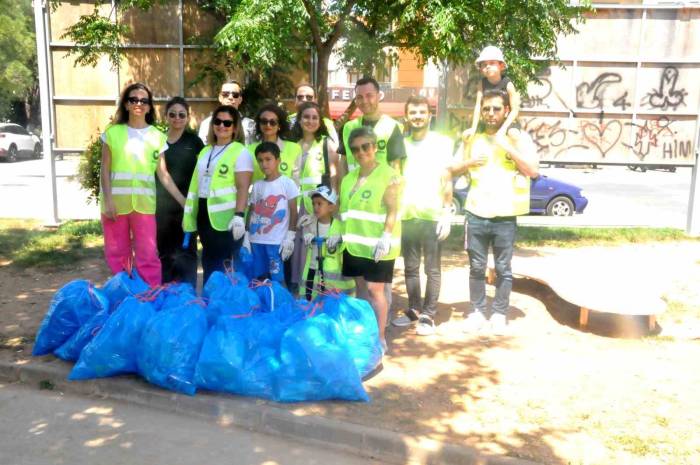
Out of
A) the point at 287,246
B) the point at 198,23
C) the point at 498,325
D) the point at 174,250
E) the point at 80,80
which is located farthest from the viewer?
the point at 80,80

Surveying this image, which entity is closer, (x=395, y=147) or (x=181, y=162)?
(x=395, y=147)

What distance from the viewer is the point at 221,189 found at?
525 cm

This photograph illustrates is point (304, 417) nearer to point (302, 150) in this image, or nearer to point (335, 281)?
point (335, 281)

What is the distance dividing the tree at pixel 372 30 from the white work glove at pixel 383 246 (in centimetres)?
293

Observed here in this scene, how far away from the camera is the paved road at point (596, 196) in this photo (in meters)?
13.0

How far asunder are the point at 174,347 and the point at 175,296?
1.87 ft

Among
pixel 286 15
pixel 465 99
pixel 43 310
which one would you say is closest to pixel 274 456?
pixel 43 310

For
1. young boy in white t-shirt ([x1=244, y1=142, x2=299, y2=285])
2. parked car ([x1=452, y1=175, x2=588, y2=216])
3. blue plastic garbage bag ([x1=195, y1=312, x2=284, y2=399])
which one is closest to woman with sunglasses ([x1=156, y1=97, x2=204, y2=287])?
young boy in white t-shirt ([x1=244, y1=142, x2=299, y2=285])

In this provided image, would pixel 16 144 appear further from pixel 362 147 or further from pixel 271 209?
pixel 362 147

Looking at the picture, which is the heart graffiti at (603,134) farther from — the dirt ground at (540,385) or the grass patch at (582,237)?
the dirt ground at (540,385)

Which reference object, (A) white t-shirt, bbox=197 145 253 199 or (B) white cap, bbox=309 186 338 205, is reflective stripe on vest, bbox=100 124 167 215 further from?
(B) white cap, bbox=309 186 338 205

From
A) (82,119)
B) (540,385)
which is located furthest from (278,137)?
(82,119)

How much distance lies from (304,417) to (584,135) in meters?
7.89

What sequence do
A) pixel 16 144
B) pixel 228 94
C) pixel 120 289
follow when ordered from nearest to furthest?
pixel 120 289, pixel 228 94, pixel 16 144
